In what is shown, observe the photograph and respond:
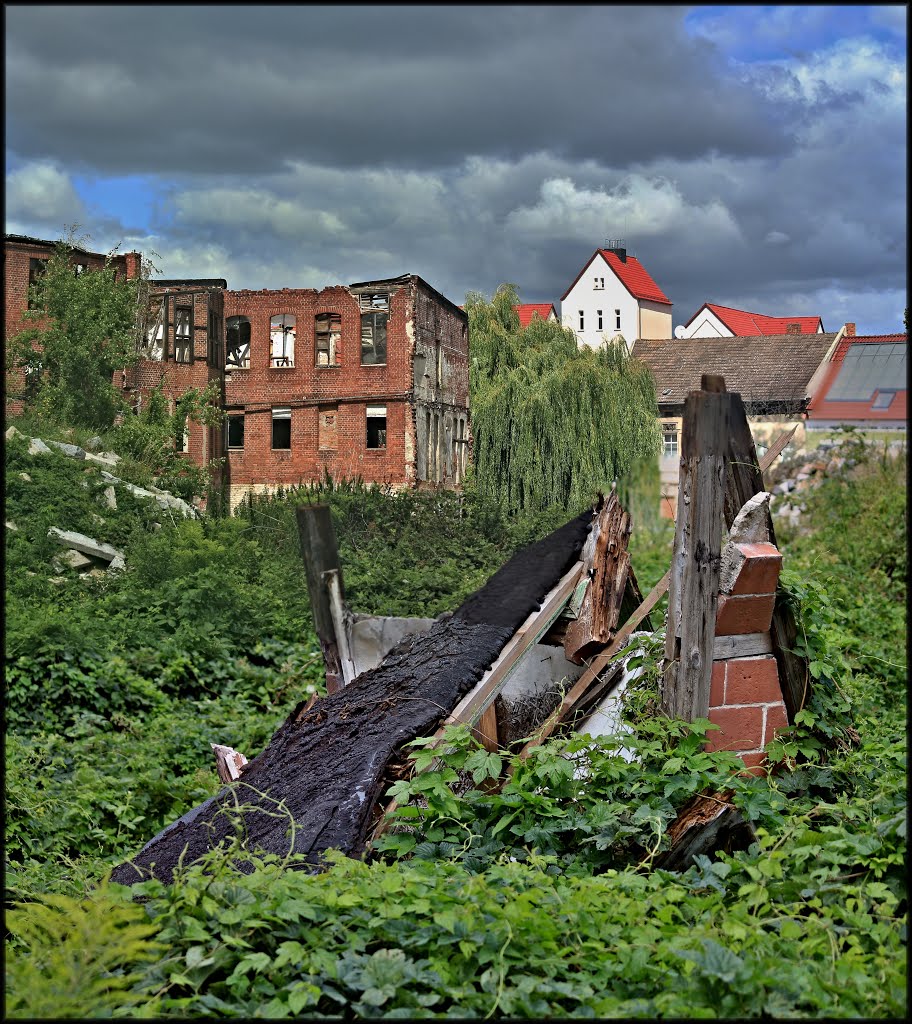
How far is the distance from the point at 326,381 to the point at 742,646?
14.2 meters

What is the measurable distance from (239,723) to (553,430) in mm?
8534

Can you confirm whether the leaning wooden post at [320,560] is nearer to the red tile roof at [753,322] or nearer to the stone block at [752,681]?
the stone block at [752,681]

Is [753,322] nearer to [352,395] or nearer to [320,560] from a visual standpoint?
[352,395]

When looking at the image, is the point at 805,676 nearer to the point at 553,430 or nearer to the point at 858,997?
the point at 858,997

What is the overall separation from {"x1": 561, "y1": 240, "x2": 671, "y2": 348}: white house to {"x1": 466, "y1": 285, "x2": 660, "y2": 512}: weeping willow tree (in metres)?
0.39

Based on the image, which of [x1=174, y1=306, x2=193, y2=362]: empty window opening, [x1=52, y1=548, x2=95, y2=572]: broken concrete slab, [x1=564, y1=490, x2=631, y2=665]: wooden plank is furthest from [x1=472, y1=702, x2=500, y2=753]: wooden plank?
[x1=174, y1=306, x2=193, y2=362]: empty window opening

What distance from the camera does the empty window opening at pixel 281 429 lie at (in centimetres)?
1672

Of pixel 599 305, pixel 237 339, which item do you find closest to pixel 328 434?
pixel 237 339

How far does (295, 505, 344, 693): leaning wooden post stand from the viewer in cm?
656

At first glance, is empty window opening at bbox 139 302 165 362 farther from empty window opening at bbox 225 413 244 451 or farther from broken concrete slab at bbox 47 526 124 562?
broken concrete slab at bbox 47 526 124 562

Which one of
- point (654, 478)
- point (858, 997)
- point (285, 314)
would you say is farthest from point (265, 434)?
point (858, 997)

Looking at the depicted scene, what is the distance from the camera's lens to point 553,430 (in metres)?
15.1

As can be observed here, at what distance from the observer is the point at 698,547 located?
12.0ft

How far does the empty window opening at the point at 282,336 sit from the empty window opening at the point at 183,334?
5.98 ft
